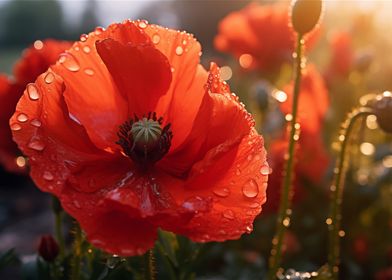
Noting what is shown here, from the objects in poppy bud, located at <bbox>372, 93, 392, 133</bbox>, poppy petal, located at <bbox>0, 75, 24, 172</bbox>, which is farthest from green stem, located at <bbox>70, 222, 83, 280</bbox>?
poppy petal, located at <bbox>0, 75, 24, 172</bbox>

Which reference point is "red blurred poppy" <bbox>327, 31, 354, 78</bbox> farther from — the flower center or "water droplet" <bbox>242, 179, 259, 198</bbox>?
"water droplet" <bbox>242, 179, 259, 198</bbox>

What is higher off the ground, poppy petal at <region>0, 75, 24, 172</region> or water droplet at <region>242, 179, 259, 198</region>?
poppy petal at <region>0, 75, 24, 172</region>

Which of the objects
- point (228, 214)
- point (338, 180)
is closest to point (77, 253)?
point (228, 214)

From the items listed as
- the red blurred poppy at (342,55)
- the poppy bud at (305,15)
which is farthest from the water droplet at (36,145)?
the red blurred poppy at (342,55)

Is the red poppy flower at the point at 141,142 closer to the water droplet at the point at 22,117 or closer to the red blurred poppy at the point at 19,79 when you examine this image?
the water droplet at the point at 22,117

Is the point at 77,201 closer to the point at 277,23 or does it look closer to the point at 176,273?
the point at 176,273

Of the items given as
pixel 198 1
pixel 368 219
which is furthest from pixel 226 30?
pixel 198 1
